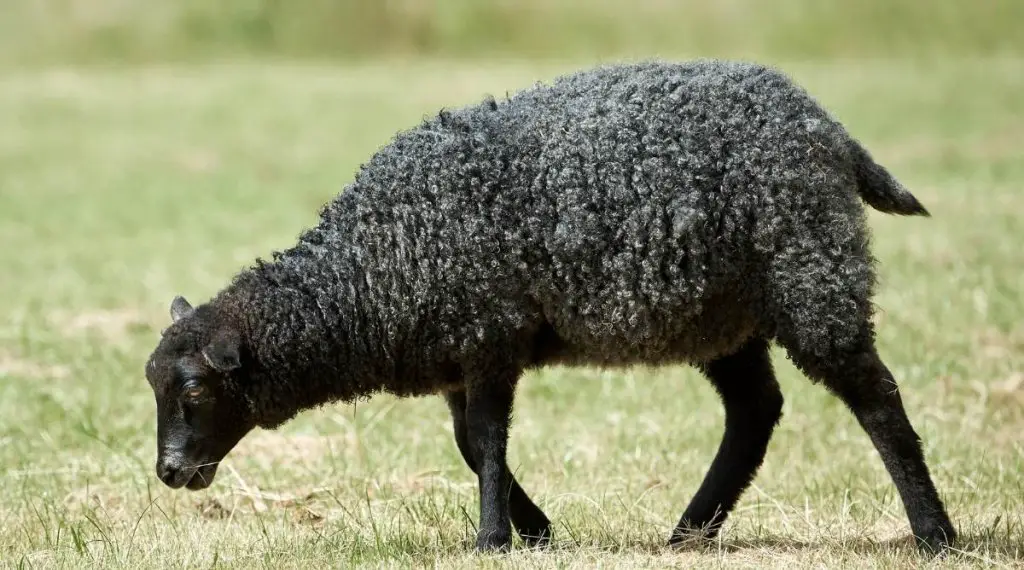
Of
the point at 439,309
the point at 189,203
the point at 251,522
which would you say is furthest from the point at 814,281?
the point at 189,203

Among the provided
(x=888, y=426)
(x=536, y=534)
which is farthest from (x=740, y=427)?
(x=536, y=534)

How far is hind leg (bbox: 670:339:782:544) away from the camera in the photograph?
6840 millimetres

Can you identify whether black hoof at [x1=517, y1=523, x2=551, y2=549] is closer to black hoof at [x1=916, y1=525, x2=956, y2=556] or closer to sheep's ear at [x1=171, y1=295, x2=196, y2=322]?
black hoof at [x1=916, y1=525, x2=956, y2=556]

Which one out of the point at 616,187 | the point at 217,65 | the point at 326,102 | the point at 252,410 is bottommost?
the point at 252,410

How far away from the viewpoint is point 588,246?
6.18 metres

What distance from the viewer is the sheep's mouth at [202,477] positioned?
6375 millimetres

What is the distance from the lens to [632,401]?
10.4 m

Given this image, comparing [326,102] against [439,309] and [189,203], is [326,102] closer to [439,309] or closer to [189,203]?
[189,203]

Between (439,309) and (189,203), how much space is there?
16392 mm

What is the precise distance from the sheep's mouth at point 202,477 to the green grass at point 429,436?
0.28m

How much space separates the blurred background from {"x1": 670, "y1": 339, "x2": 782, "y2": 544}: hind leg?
26.5 meters

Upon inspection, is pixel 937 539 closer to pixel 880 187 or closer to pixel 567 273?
pixel 880 187

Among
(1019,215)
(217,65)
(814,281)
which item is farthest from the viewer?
(217,65)

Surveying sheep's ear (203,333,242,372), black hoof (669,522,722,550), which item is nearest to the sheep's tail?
black hoof (669,522,722,550)
